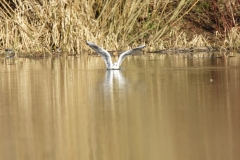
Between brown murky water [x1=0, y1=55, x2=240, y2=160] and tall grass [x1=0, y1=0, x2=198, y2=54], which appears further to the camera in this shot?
tall grass [x1=0, y1=0, x2=198, y2=54]

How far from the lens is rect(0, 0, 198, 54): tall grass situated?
1938cm

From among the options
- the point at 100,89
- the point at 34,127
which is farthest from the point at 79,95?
the point at 34,127

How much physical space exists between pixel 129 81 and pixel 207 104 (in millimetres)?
3100

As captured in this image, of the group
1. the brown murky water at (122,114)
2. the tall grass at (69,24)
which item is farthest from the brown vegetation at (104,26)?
the brown murky water at (122,114)

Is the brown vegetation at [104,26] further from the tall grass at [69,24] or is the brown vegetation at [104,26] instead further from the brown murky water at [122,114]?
the brown murky water at [122,114]

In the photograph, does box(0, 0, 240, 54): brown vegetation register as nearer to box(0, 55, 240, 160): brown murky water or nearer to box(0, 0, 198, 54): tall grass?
box(0, 0, 198, 54): tall grass

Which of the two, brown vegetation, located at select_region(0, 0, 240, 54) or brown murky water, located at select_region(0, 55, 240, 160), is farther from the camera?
brown vegetation, located at select_region(0, 0, 240, 54)

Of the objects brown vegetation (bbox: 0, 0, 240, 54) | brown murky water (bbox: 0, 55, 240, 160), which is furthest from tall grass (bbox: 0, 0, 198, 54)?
brown murky water (bbox: 0, 55, 240, 160)

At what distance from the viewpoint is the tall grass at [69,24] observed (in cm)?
1938

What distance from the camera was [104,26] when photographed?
20.6 metres

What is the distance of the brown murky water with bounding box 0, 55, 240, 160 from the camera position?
6125mm

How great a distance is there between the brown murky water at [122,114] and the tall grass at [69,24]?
19.1 feet

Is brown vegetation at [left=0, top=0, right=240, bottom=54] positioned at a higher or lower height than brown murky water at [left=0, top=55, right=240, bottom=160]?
higher

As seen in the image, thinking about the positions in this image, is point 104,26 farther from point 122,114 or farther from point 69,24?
point 122,114
